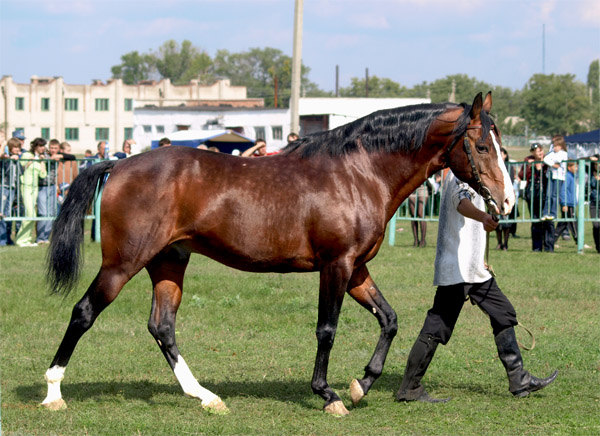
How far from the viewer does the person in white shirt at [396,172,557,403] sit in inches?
246

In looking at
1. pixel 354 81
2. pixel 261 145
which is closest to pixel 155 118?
pixel 354 81

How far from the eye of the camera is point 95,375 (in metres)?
7.14

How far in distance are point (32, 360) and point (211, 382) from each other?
6.13ft

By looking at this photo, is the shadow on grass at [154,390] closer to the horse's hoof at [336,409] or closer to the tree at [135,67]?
the horse's hoof at [336,409]

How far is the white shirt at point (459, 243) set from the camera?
20.4 ft

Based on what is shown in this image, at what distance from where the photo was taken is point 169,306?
645cm

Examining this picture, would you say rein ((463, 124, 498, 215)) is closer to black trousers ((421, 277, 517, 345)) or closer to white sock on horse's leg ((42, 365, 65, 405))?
black trousers ((421, 277, 517, 345))

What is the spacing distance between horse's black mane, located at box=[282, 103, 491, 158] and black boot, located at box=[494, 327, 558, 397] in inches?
67.6

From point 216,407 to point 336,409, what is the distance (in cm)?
90

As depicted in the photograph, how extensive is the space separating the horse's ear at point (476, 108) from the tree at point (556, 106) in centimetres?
8286

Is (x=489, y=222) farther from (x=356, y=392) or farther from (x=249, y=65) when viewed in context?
(x=249, y=65)

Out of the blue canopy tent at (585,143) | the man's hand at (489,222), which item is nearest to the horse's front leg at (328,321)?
the man's hand at (489,222)

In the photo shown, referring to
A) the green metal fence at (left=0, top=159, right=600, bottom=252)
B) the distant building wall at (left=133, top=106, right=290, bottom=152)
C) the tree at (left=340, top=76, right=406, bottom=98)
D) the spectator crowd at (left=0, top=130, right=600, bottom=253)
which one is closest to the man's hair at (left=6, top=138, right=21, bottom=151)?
the spectator crowd at (left=0, top=130, right=600, bottom=253)

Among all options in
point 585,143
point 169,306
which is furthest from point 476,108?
point 585,143
